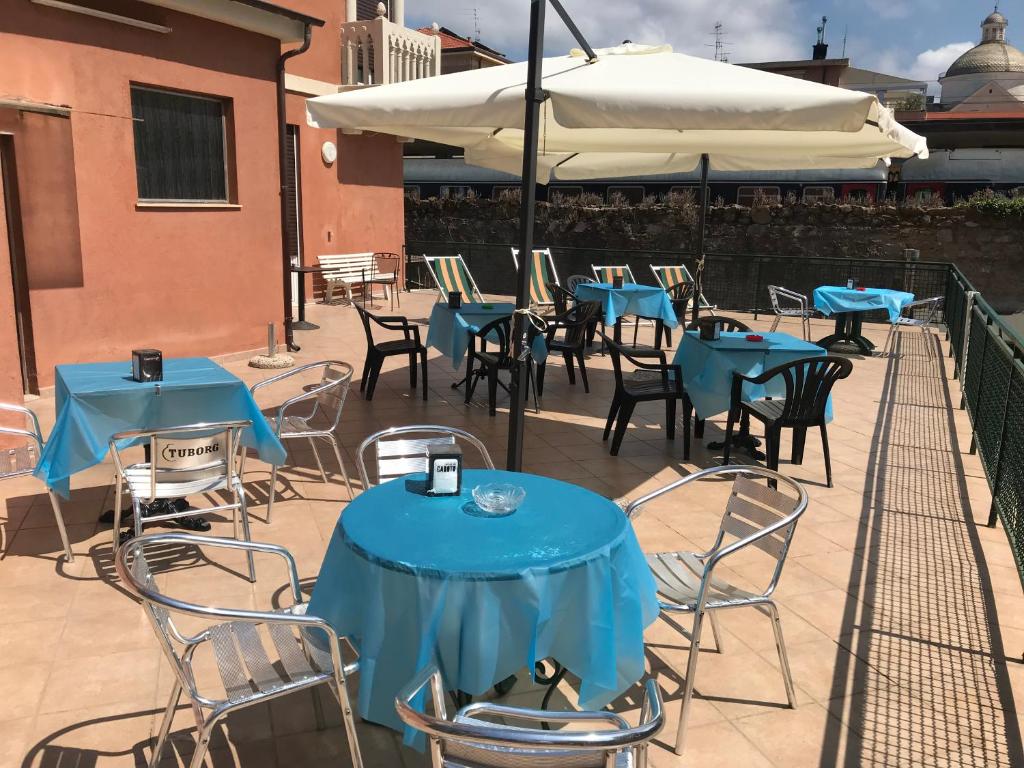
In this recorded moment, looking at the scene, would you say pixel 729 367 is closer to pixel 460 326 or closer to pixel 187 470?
pixel 460 326

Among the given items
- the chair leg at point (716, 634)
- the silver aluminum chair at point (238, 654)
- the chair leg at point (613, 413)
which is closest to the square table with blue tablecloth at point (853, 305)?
the chair leg at point (613, 413)

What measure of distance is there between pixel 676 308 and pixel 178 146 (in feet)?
22.5

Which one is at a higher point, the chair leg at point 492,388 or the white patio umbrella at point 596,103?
the white patio umbrella at point 596,103

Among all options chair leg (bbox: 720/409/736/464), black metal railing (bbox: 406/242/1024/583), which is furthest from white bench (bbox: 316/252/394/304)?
chair leg (bbox: 720/409/736/464)

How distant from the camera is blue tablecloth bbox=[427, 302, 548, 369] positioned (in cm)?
748

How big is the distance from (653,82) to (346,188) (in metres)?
11.2

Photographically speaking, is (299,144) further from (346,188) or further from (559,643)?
(559,643)

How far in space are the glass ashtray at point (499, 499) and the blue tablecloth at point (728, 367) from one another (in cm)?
338

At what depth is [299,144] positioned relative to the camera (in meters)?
13.4

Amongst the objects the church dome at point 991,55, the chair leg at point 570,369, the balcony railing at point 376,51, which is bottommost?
the chair leg at point 570,369

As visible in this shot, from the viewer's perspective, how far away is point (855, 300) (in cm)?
1099

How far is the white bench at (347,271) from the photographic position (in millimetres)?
13672

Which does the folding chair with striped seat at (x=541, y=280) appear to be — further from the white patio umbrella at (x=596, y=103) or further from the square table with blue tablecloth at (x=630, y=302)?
the white patio umbrella at (x=596, y=103)

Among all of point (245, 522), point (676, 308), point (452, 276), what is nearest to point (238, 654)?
point (245, 522)
